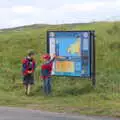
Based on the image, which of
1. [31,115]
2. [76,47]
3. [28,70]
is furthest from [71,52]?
[31,115]

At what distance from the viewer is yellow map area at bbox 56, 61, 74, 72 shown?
1838 centimetres

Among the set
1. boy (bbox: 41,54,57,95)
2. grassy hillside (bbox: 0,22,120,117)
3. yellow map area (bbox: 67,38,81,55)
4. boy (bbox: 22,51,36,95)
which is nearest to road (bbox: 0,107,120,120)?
grassy hillside (bbox: 0,22,120,117)

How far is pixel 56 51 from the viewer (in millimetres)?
18641

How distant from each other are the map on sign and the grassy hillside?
1.65 feet

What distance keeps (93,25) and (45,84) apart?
13.7m

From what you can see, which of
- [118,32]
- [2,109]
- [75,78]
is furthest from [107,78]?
[118,32]

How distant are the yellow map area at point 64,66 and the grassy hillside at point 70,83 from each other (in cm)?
56

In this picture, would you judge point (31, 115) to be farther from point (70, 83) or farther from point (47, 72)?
point (70, 83)

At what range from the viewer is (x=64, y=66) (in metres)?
18.5

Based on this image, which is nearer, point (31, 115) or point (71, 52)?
point (31, 115)

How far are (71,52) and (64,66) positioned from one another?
0.58 meters

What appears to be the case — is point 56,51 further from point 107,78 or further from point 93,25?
point 93,25

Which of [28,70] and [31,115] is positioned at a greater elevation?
[28,70]

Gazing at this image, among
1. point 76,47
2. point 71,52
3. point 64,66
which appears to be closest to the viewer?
point 76,47
